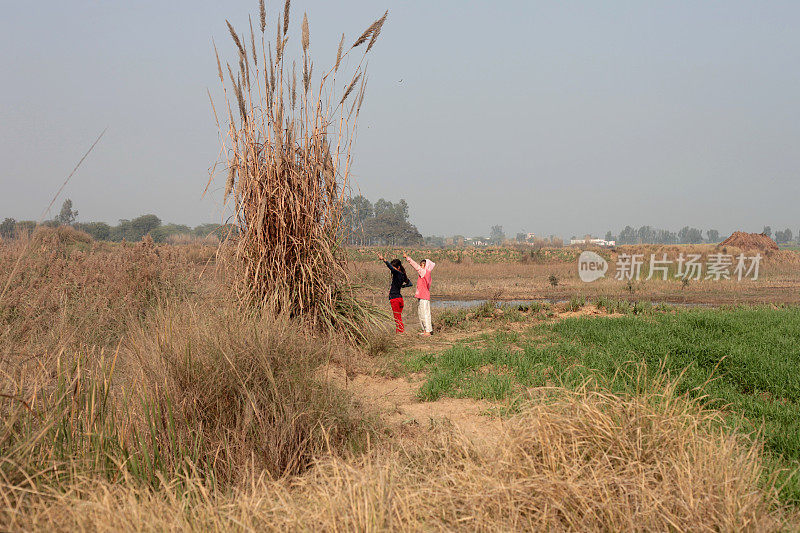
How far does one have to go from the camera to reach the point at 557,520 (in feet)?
8.05

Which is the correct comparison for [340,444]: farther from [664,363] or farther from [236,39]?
[236,39]

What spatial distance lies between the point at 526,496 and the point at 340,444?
155 centimetres

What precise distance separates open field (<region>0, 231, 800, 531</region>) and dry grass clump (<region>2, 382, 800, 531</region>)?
14 millimetres

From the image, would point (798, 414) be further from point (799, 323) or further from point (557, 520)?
point (799, 323)

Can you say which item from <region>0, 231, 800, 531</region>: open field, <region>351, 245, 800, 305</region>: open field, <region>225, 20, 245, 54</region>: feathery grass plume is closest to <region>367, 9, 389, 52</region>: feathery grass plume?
<region>225, 20, 245, 54</region>: feathery grass plume

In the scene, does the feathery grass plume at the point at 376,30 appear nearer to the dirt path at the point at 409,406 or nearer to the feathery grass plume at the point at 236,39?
the feathery grass plume at the point at 236,39

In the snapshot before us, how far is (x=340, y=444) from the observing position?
364cm

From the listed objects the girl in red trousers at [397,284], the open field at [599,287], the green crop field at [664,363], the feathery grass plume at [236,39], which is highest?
the feathery grass plume at [236,39]

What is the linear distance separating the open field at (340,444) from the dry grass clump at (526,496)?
14 mm

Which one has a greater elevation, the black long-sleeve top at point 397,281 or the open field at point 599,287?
the black long-sleeve top at point 397,281

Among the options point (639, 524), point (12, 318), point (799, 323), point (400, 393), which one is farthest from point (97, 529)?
point (799, 323)

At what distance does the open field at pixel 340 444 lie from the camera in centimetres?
234

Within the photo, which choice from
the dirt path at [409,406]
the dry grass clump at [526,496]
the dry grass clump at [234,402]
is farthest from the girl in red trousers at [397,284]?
the dry grass clump at [526,496]

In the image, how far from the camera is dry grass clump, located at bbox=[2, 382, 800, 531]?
2201mm
